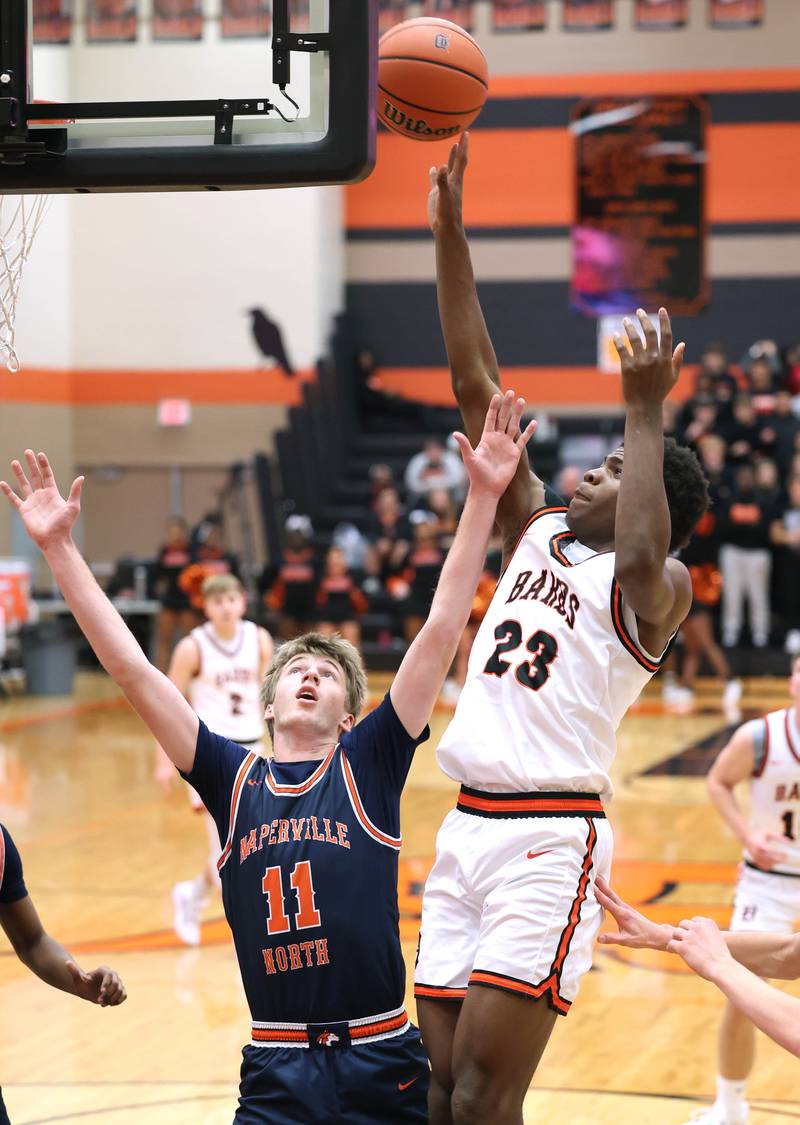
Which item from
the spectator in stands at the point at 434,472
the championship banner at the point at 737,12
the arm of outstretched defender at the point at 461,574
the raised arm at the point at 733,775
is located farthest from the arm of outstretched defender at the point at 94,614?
the championship banner at the point at 737,12

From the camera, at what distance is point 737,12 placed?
2042cm

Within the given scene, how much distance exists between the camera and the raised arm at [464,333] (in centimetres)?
381

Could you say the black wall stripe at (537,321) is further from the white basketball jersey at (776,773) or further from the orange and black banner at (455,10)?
the white basketball jersey at (776,773)

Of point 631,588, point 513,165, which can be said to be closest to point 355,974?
point 631,588

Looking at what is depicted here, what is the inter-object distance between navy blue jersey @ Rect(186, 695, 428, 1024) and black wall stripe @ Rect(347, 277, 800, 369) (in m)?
18.0

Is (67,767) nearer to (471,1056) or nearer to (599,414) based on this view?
(471,1056)

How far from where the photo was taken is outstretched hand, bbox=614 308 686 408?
11.0ft

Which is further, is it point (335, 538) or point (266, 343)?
point (266, 343)

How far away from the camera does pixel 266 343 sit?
20.2m

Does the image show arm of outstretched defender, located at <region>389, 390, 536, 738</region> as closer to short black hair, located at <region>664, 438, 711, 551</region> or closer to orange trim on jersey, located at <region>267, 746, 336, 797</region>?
orange trim on jersey, located at <region>267, 746, 336, 797</region>

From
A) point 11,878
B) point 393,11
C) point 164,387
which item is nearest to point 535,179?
point 393,11

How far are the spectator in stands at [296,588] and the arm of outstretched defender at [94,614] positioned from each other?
43.8 feet

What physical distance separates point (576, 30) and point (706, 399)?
647 centimetres

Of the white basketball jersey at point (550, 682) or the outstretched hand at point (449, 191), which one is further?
the outstretched hand at point (449, 191)
